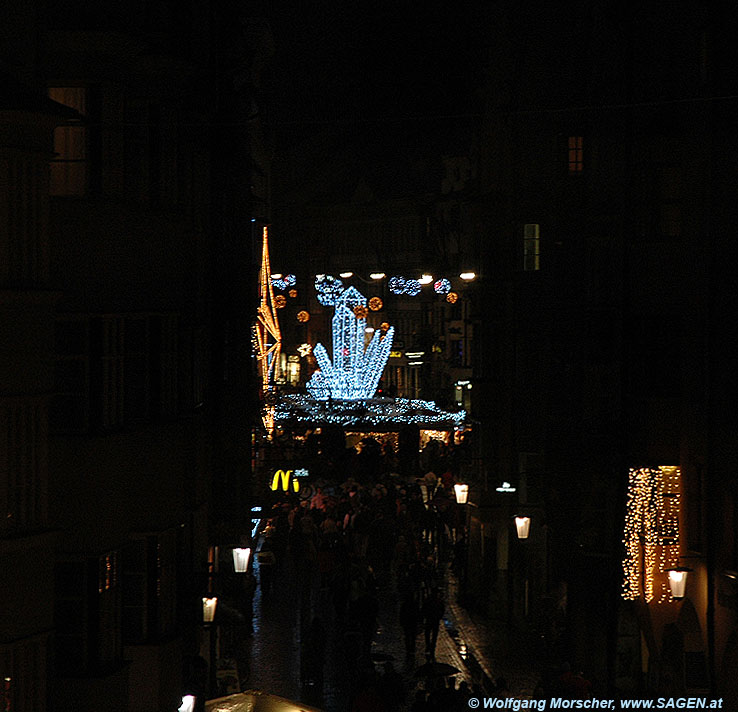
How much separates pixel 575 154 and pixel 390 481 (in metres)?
19.1

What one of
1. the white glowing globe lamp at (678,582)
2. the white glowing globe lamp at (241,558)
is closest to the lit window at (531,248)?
the white glowing globe lamp at (241,558)

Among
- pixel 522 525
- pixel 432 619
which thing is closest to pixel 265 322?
pixel 522 525

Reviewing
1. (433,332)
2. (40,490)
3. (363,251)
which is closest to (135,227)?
(40,490)

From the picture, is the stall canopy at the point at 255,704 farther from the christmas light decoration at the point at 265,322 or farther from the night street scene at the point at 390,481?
the christmas light decoration at the point at 265,322

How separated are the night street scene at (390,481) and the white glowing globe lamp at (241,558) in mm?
230

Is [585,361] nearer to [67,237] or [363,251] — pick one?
[67,237]

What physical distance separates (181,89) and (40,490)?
7396 mm

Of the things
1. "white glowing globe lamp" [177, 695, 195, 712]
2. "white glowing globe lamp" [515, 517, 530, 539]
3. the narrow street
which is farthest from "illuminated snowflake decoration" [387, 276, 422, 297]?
"white glowing globe lamp" [177, 695, 195, 712]

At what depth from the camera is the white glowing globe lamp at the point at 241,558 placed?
2673 cm

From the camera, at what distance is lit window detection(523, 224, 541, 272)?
35.9 meters

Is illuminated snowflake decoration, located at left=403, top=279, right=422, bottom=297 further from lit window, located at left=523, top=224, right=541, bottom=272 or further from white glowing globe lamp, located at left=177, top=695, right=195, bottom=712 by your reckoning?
white glowing globe lamp, located at left=177, top=695, right=195, bottom=712

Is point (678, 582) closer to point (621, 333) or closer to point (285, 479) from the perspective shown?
point (621, 333)

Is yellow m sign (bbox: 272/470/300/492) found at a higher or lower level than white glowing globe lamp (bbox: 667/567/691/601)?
lower

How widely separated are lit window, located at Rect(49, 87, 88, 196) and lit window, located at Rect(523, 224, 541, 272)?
1943 cm
